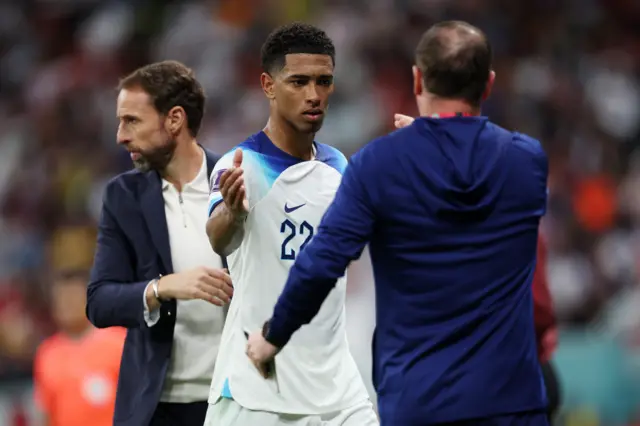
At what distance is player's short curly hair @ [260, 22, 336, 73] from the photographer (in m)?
4.51

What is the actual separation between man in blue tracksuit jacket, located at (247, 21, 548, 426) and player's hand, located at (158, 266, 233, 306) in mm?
775

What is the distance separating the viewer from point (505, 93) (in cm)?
1194

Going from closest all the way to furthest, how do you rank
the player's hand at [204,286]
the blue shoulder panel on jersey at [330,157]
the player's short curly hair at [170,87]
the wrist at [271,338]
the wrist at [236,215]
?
the wrist at [271,338]
the wrist at [236,215]
the player's hand at [204,286]
the blue shoulder panel on jersey at [330,157]
the player's short curly hair at [170,87]

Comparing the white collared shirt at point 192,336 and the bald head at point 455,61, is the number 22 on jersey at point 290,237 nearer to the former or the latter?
the white collared shirt at point 192,336

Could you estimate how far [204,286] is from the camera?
451 centimetres

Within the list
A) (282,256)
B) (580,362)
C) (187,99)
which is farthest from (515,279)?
(580,362)

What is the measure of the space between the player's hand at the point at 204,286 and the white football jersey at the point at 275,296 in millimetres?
37

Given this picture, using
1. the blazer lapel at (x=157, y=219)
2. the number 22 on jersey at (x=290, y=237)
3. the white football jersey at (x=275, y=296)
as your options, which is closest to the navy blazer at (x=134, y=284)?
the blazer lapel at (x=157, y=219)

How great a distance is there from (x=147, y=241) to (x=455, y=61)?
170cm

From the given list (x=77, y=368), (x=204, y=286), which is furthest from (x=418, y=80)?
(x=77, y=368)

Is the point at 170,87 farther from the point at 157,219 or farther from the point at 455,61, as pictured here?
the point at 455,61

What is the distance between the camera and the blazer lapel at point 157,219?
4902 millimetres

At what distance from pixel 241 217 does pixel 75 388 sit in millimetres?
3208

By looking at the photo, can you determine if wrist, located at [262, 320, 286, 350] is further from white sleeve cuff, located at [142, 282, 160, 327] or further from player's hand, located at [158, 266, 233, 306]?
white sleeve cuff, located at [142, 282, 160, 327]
